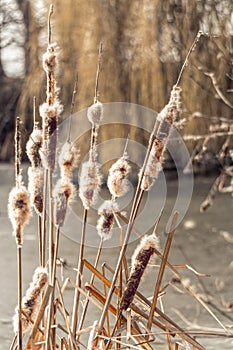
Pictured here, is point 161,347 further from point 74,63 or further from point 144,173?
point 74,63

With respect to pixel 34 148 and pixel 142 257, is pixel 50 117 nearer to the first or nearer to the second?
pixel 34 148

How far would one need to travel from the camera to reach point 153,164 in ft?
3.67

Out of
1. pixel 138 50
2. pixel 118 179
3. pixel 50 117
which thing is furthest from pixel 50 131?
pixel 138 50

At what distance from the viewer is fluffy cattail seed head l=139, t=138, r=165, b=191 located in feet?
3.64

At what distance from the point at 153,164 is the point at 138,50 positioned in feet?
12.2

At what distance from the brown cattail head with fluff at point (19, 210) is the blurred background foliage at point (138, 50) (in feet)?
9.61

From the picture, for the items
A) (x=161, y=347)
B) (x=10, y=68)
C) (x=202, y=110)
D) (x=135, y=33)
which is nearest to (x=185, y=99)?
(x=202, y=110)

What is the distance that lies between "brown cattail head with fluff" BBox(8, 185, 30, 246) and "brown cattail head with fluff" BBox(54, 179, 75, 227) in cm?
5

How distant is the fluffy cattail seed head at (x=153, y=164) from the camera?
1.11m

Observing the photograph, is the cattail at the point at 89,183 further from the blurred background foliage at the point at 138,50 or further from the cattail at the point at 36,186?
the blurred background foliage at the point at 138,50

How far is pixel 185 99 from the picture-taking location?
15.2 feet

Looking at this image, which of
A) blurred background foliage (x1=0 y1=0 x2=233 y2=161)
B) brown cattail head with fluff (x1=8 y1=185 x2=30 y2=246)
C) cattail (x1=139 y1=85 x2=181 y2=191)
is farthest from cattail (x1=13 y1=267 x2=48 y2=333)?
blurred background foliage (x1=0 y1=0 x2=233 y2=161)

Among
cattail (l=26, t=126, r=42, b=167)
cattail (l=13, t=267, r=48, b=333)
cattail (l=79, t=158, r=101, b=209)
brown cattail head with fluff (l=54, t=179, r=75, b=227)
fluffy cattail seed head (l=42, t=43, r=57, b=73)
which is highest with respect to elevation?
fluffy cattail seed head (l=42, t=43, r=57, b=73)

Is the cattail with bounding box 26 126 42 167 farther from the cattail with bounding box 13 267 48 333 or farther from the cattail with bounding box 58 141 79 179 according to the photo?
the cattail with bounding box 13 267 48 333
